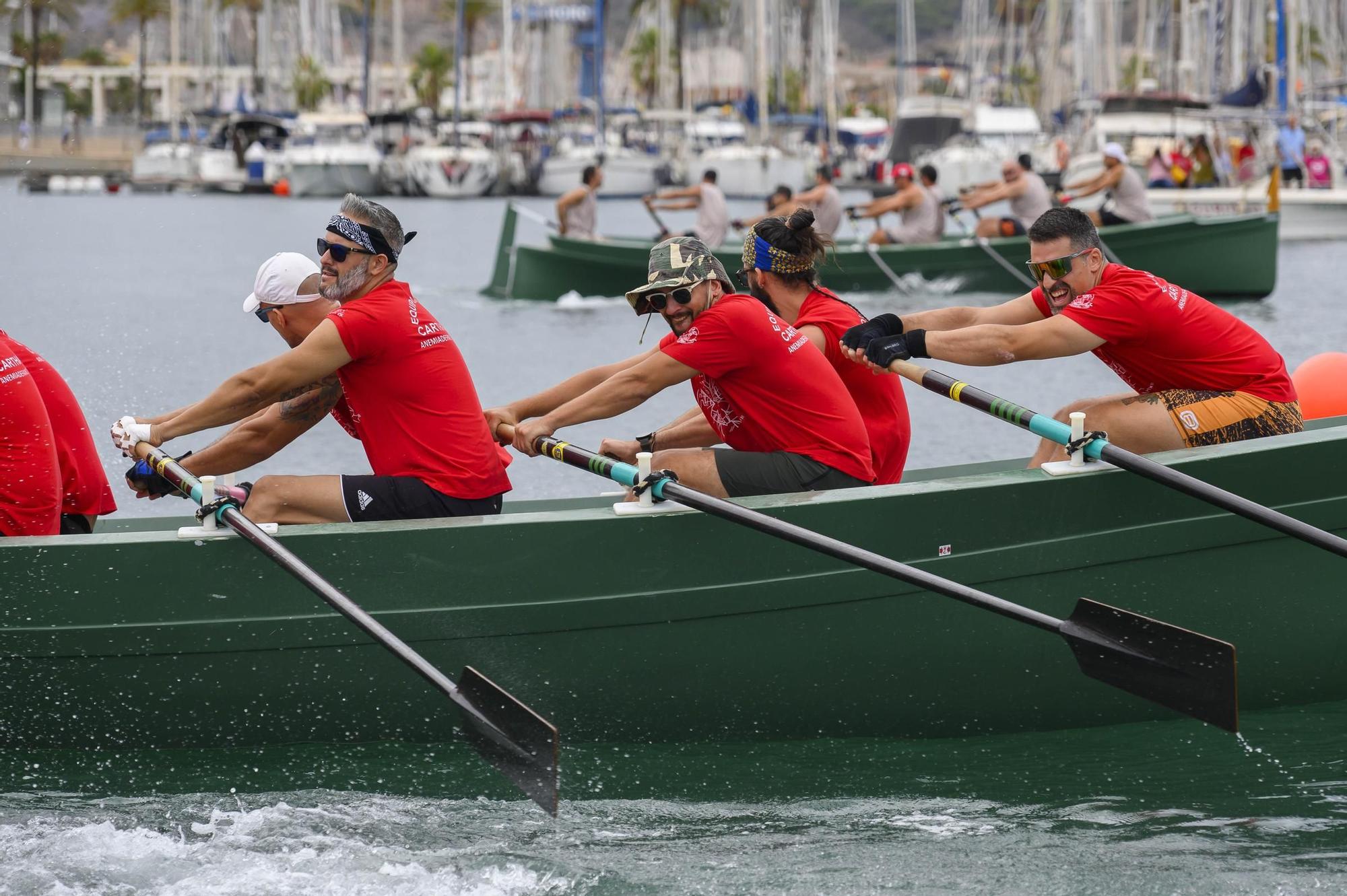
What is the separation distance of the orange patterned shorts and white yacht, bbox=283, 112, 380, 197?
54.3 metres

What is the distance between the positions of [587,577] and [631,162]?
181ft

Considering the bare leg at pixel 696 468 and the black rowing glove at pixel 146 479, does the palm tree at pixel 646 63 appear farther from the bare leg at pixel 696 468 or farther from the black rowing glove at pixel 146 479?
the black rowing glove at pixel 146 479

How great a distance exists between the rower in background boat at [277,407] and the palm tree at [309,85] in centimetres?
7397

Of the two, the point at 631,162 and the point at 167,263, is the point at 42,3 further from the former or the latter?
the point at 167,263

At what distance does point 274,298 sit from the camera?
5.38 meters

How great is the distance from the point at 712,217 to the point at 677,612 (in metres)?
15.6

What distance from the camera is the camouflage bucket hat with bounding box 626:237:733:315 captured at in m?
5.39

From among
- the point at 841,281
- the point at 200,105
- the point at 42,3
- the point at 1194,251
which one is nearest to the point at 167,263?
the point at 841,281

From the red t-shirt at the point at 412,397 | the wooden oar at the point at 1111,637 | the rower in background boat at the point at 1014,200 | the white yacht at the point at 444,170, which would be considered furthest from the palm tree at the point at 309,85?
the wooden oar at the point at 1111,637

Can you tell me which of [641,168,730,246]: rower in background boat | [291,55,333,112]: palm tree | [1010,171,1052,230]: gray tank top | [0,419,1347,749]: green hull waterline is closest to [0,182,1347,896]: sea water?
[0,419,1347,749]: green hull waterline

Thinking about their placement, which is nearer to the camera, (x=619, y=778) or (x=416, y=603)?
(x=416, y=603)

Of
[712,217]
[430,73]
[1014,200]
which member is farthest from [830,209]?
[430,73]

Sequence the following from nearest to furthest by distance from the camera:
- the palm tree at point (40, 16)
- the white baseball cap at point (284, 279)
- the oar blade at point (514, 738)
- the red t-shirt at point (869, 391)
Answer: the oar blade at point (514, 738), the white baseball cap at point (284, 279), the red t-shirt at point (869, 391), the palm tree at point (40, 16)

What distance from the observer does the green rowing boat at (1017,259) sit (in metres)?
19.9
